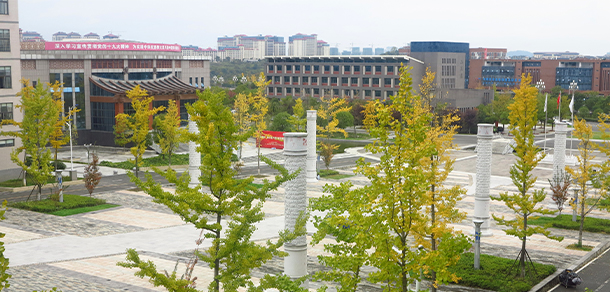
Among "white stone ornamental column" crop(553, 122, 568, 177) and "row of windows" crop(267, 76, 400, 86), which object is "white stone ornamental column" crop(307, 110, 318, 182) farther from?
"row of windows" crop(267, 76, 400, 86)

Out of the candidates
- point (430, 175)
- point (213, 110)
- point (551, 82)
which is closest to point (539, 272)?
point (430, 175)

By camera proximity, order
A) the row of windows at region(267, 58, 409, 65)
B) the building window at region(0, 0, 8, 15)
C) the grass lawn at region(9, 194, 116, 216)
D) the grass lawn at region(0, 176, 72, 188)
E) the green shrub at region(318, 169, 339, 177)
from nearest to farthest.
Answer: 1. the grass lawn at region(9, 194, 116, 216)
2. the grass lawn at region(0, 176, 72, 188)
3. the building window at region(0, 0, 8, 15)
4. the green shrub at region(318, 169, 339, 177)
5. the row of windows at region(267, 58, 409, 65)

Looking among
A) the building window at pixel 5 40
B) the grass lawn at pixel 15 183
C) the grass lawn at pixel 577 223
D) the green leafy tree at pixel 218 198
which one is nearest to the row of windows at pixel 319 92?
the building window at pixel 5 40

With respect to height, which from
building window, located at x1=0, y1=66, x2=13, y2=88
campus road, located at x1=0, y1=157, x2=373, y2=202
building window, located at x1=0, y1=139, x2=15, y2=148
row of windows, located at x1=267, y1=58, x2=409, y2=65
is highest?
row of windows, located at x1=267, y1=58, x2=409, y2=65

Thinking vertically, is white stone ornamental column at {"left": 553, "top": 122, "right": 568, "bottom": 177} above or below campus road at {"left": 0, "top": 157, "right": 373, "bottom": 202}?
above

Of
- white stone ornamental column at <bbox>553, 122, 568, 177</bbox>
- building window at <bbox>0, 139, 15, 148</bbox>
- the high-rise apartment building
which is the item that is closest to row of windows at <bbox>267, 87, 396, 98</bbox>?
white stone ornamental column at <bbox>553, 122, 568, 177</bbox>

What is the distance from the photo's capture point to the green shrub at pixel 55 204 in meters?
36.3

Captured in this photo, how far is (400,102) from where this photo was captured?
16797mm

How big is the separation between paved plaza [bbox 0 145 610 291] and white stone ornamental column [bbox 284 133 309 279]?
15.5 feet

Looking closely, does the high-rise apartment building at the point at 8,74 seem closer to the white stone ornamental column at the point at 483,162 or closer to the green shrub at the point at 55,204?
the green shrub at the point at 55,204

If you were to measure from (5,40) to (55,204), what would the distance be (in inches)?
726

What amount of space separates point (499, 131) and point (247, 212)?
262 feet

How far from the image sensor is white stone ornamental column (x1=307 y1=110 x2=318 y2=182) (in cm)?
4531

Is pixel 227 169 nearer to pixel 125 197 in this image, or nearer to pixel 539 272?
pixel 539 272
